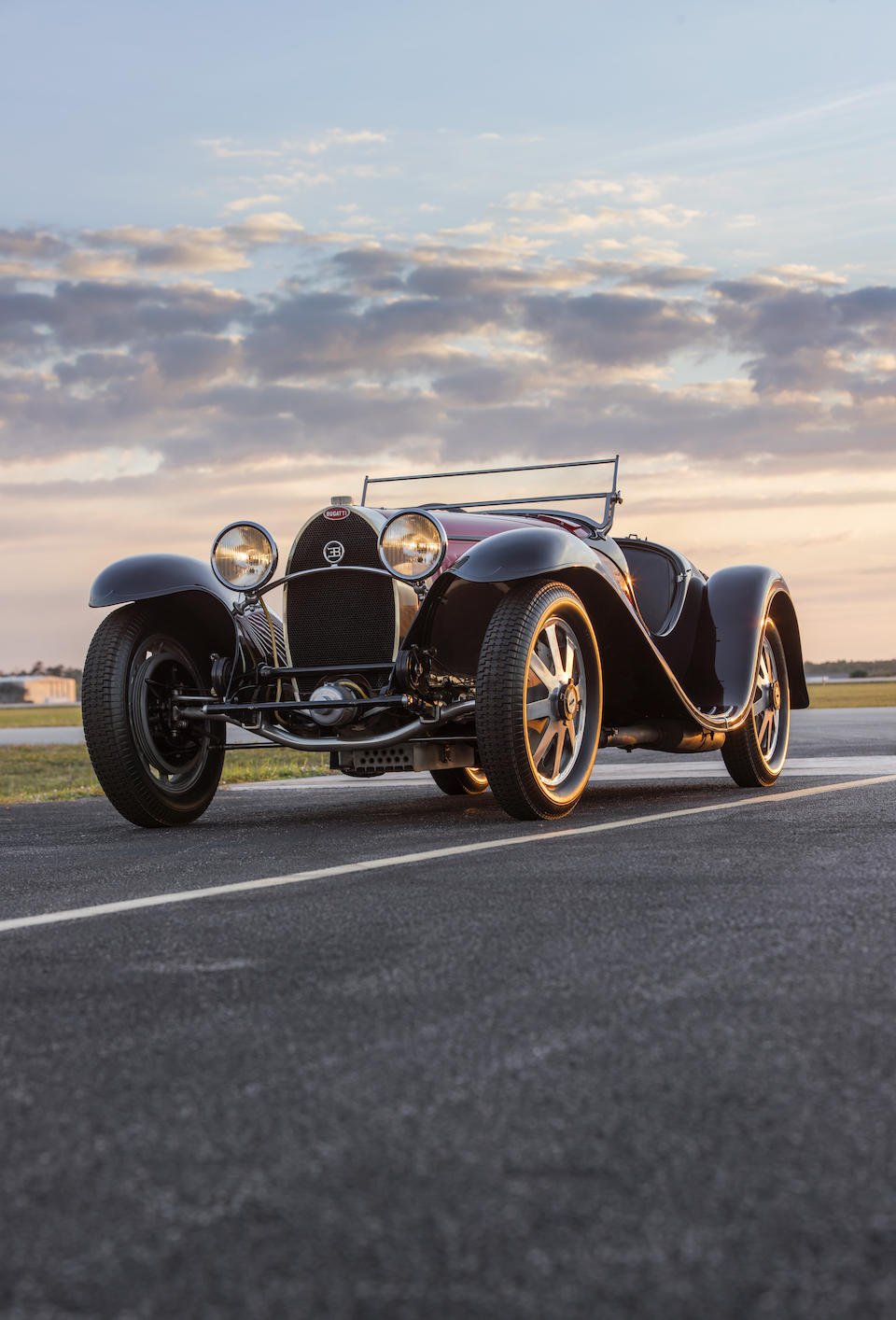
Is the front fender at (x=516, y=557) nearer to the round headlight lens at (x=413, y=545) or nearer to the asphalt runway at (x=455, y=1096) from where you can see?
the round headlight lens at (x=413, y=545)

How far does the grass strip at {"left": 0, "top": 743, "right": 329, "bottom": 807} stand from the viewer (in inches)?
434

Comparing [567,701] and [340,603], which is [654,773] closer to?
[567,701]

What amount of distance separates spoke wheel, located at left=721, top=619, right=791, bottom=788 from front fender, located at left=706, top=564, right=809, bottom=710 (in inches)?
6.4

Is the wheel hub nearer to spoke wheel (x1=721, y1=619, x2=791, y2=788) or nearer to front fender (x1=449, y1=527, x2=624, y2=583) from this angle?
front fender (x1=449, y1=527, x2=624, y2=583)

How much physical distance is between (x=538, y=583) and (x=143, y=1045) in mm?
4292

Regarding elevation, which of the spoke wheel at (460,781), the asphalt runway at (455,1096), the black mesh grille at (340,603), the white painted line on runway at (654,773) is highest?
the black mesh grille at (340,603)

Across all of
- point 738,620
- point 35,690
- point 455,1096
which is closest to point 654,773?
point 738,620

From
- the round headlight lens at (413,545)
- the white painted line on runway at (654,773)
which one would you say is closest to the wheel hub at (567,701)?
the round headlight lens at (413,545)

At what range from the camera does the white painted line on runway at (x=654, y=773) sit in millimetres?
10008

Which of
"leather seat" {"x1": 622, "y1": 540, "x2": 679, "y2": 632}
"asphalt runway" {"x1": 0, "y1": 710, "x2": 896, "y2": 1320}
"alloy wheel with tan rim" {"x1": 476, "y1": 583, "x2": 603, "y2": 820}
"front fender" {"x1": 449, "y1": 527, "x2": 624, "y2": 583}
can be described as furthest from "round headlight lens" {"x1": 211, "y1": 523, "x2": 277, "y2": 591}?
"asphalt runway" {"x1": 0, "y1": 710, "x2": 896, "y2": 1320}

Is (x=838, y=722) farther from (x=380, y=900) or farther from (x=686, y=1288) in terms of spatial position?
(x=686, y=1288)

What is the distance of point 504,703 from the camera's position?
613 cm

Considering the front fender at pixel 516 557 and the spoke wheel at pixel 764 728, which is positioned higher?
the front fender at pixel 516 557

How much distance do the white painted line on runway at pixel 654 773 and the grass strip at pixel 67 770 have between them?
74 centimetres
